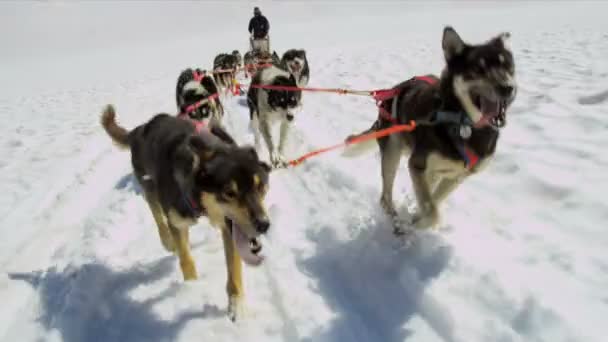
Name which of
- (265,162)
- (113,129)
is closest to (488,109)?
(265,162)

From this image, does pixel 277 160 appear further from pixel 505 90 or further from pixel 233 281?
pixel 505 90

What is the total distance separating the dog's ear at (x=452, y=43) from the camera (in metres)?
3.01

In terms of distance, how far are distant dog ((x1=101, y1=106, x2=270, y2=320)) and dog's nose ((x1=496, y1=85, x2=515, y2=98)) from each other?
1491 millimetres

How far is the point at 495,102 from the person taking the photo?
3008mm

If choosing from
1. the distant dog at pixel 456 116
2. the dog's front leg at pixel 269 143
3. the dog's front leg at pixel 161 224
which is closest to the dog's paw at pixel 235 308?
the dog's front leg at pixel 161 224

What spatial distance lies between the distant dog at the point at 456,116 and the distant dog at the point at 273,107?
2716mm

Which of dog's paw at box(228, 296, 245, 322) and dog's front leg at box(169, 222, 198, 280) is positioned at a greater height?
dog's front leg at box(169, 222, 198, 280)

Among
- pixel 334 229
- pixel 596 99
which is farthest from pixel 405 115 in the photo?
pixel 596 99

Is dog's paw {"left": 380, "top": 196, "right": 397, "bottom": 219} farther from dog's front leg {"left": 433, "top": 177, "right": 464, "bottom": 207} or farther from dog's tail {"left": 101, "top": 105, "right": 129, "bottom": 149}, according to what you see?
dog's tail {"left": 101, "top": 105, "right": 129, "bottom": 149}

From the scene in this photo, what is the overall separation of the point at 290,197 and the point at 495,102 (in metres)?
2.39

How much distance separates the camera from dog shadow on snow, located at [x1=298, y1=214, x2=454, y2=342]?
2816mm

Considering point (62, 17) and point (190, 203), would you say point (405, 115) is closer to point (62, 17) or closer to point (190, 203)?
point (190, 203)

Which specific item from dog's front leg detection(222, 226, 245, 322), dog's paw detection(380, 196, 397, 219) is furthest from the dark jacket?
A: dog's front leg detection(222, 226, 245, 322)

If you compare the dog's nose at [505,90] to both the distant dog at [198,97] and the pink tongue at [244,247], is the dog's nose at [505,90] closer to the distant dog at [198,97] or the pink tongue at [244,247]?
the pink tongue at [244,247]
